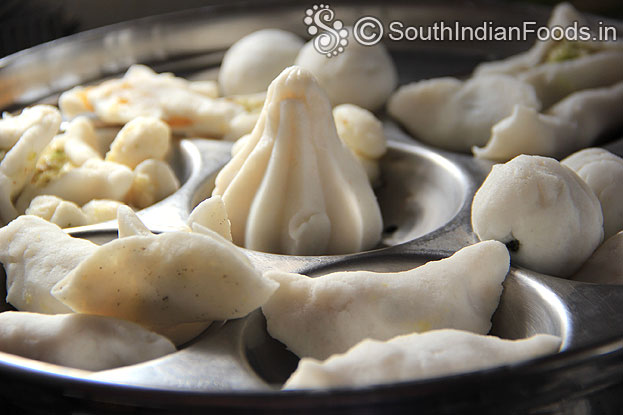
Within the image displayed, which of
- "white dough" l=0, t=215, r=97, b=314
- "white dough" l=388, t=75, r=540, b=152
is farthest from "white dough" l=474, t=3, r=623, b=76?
"white dough" l=0, t=215, r=97, b=314

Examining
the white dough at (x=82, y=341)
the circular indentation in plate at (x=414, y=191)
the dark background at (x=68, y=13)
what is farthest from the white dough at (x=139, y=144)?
the dark background at (x=68, y=13)

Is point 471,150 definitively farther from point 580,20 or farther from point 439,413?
point 439,413

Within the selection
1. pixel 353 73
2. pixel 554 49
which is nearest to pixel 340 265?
pixel 353 73

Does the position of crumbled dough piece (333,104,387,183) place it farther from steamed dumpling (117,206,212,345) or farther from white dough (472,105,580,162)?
steamed dumpling (117,206,212,345)

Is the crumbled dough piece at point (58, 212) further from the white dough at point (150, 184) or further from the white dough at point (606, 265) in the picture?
the white dough at point (606, 265)

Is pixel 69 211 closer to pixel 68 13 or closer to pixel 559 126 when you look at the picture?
pixel 559 126

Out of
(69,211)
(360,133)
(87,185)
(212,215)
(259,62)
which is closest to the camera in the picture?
(212,215)
